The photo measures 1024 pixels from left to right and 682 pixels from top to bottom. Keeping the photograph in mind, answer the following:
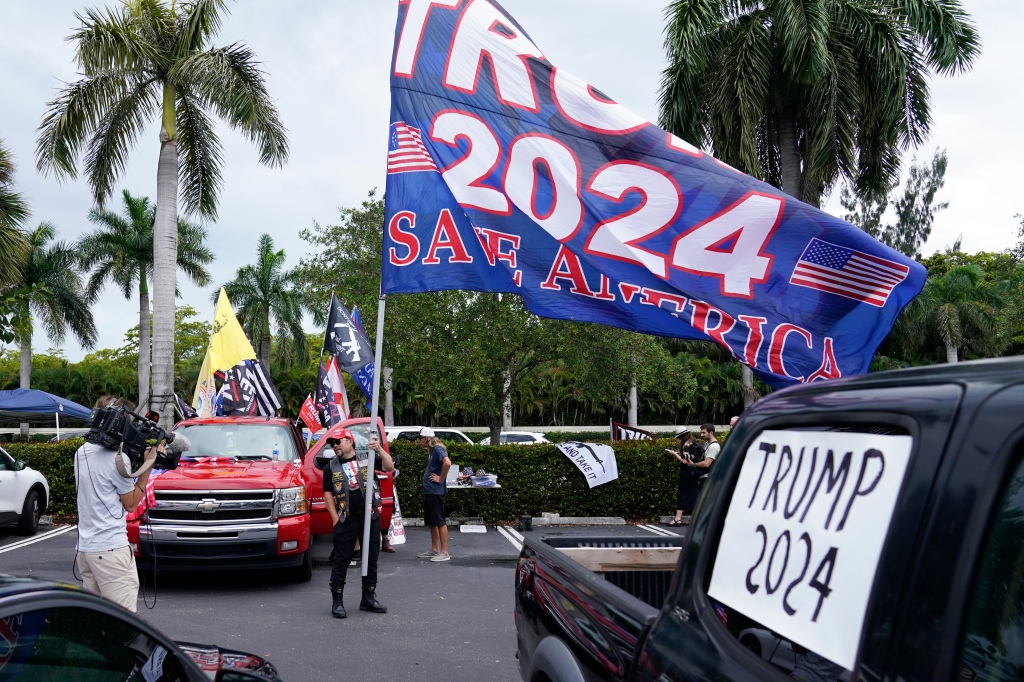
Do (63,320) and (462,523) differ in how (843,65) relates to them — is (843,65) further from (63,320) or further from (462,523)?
(63,320)

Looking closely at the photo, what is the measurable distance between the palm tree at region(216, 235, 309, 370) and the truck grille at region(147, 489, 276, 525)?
3940 centimetres

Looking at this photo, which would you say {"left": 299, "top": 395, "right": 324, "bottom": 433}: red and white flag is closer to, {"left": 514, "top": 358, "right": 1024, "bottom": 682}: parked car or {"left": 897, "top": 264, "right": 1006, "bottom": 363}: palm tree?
{"left": 514, "top": 358, "right": 1024, "bottom": 682}: parked car

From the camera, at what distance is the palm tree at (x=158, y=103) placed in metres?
17.5

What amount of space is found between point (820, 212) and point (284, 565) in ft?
21.7

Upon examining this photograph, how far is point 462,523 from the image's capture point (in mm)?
15219

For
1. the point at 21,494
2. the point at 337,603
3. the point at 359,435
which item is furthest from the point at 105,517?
the point at 21,494

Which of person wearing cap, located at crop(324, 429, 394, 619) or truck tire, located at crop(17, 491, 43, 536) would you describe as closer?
person wearing cap, located at crop(324, 429, 394, 619)

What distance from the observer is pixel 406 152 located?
719cm

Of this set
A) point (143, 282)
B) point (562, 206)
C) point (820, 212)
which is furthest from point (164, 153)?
point (143, 282)

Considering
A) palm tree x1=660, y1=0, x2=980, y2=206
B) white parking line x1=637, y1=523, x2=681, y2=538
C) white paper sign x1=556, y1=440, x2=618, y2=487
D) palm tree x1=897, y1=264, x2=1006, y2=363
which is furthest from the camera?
palm tree x1=897, y1=264, x2=1006, y2=363

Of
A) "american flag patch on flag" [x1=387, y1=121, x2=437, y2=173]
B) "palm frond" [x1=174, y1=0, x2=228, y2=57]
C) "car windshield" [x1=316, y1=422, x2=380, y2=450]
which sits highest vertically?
"palm frond" [x1=174, y1=0, x2=228, y2=57]

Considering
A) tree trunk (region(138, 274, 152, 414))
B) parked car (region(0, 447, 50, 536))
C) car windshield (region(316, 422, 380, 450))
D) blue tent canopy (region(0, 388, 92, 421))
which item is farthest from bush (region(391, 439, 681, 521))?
tree trunk (region(138, 274, 152, 414))

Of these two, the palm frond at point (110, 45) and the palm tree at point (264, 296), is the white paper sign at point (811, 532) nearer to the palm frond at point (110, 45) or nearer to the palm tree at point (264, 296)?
the palm frond at point (110, 45)

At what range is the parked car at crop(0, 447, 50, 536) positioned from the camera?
1260 centimetres
